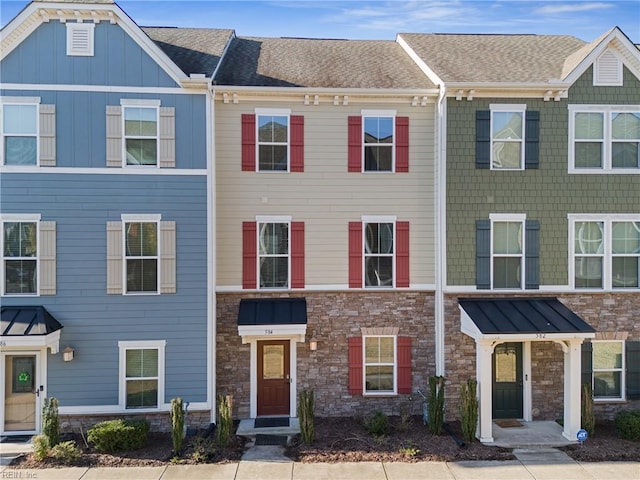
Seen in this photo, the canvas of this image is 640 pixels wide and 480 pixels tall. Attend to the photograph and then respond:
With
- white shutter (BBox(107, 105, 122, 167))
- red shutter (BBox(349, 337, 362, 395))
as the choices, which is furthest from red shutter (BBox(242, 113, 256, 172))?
red shutter (BBox(349, 337, 362, 395))

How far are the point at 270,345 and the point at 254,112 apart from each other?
612cm

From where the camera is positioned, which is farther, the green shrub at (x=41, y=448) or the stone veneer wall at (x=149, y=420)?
the stone veneer wall at (x=149, y=420)

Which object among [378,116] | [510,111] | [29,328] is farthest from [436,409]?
[29,328]

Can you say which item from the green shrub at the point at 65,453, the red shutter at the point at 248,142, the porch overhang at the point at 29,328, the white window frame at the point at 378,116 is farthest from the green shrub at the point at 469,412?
the porch overhang at the point at 29,328

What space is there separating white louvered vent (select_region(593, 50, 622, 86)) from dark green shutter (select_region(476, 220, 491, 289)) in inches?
186

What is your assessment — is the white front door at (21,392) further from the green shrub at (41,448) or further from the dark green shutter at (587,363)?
the dark green shutter at (587,363)

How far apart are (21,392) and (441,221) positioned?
36.4 feet

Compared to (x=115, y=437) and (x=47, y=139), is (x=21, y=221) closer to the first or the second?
(x=47, y=139)

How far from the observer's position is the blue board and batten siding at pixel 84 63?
10648 millimetres

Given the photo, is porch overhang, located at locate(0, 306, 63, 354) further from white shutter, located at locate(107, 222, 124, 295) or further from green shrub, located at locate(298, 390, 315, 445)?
green shrub, located at locate(298, 390, 315, 445)

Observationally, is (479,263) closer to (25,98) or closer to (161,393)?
(161,393)

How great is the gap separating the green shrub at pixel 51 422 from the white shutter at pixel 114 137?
221 inches

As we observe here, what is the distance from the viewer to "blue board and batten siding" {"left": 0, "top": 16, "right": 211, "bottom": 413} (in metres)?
10.7

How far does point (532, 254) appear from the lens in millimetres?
11609
